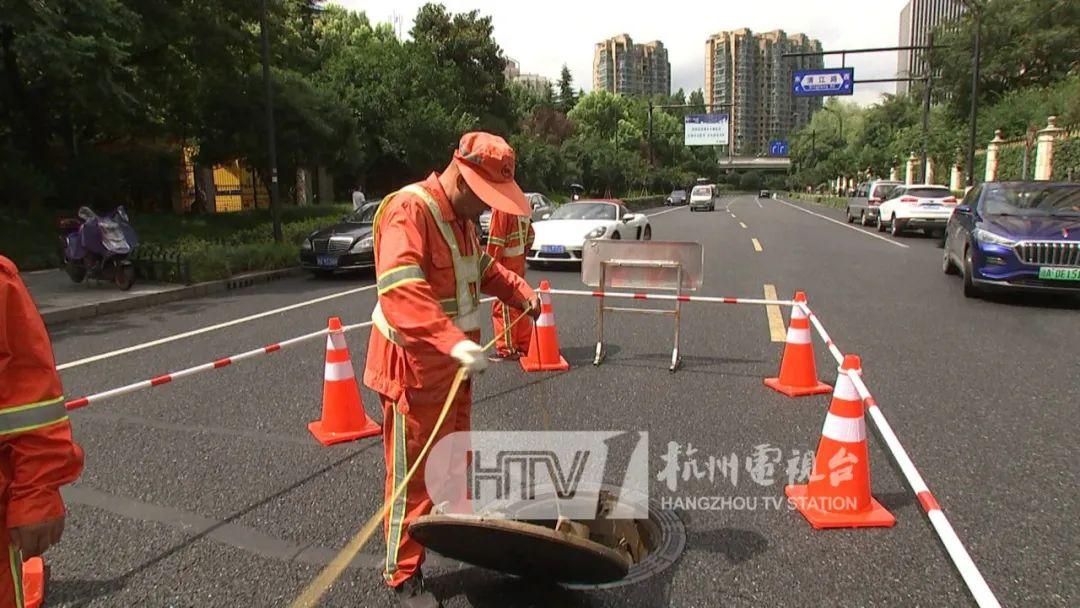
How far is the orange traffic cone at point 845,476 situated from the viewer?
11.4 ft

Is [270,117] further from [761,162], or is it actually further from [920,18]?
[761,162]

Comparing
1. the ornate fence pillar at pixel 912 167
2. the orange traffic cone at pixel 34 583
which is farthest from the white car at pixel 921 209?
the ornate fence pillar at pixel 912 167

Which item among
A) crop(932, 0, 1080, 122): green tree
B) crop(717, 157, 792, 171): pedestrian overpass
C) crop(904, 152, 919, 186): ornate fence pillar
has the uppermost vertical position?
crop(932, 0, 1080, 122): green tree

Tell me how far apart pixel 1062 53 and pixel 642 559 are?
46527 mm

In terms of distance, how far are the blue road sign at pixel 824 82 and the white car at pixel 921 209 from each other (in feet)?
33.2

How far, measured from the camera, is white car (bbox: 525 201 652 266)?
45.0 ft

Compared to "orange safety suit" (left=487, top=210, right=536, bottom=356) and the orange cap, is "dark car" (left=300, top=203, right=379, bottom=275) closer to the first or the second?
"orange safety suit" (left=487, top=210, right=536, bottom=356)

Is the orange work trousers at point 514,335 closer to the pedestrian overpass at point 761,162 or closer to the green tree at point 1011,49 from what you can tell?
the green tree at point 1011,49

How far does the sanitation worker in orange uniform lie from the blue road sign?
1238 inches

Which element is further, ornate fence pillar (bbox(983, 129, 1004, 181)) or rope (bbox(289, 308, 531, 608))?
ornate fence pillar (bbox(983, 129, 1004, 181))

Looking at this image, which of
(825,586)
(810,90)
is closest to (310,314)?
(825,586)

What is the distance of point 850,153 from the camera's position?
74.3m

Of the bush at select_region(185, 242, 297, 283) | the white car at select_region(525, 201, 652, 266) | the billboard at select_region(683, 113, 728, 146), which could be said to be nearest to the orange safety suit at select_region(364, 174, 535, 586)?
the white car at select_region(525, 201, 652, 266)

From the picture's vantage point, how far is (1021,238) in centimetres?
888
